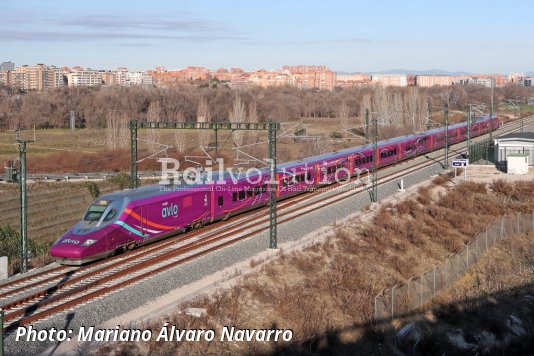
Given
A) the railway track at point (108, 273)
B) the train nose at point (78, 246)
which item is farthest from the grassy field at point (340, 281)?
the train nose at point (78, 246)

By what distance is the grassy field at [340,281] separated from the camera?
60.5 ft

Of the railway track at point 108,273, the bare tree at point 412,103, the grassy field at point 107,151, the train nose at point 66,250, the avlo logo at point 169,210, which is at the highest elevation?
the bare tree at point 412,103

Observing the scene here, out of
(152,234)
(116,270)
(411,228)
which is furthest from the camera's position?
(411,228)

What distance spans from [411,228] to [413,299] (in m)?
11.0

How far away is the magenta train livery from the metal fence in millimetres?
9192

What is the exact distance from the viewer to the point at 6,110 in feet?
322

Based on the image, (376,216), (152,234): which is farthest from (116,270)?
(376,216)

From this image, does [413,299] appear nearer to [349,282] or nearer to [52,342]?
[349,282]

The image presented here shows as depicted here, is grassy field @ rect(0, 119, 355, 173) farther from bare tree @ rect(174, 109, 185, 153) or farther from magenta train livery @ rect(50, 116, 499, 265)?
magenta train livery @ rect(50, 116, 499, 265)

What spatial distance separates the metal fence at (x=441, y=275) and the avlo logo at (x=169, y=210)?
30.0 feet

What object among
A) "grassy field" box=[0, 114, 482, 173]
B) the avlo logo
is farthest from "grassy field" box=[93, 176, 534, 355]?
"grassy field" box=[0, 114, 482, 173]

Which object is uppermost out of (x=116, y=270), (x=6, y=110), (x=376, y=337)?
(x=6, y=110)

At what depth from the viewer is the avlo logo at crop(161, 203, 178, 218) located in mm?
26117

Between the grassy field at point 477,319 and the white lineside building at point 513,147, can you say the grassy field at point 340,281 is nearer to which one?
the grassy field at point 477,319
